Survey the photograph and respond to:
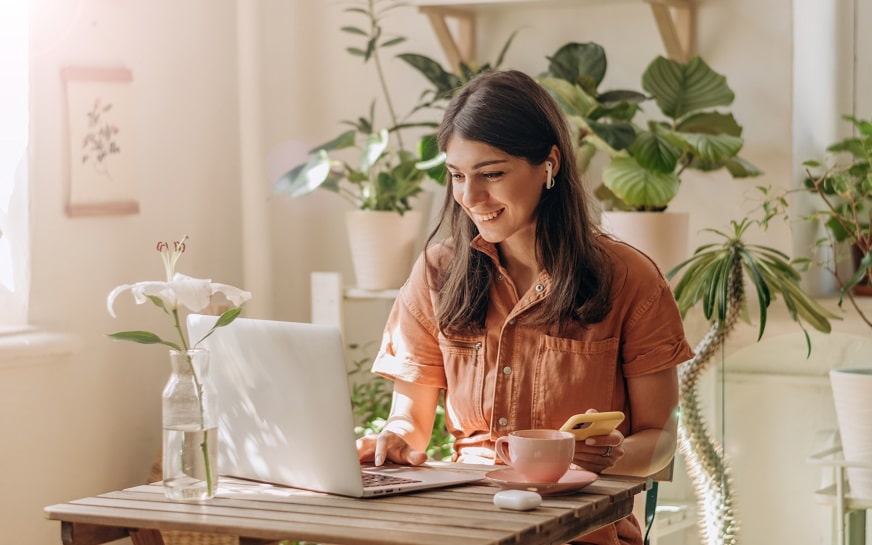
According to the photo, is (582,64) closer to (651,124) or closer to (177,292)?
(651,124)

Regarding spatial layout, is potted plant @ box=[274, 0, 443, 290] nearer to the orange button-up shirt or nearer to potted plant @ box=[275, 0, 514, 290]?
potted plant @ box=[275, 0, 514, 290]

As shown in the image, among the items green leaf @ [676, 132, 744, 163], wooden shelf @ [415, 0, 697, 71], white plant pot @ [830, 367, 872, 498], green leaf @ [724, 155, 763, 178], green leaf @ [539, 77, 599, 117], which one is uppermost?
wooden shelf @ [415, 0, 697, 71]

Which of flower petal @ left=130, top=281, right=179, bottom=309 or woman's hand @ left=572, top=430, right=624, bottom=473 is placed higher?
flower petal @ left=130, top=281, right=179, bottom=309

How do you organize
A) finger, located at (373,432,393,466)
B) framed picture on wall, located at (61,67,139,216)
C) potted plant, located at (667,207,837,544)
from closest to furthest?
1. finger, located at (373,432,393,466)
2. potted plant, located at (667,207,837,544)
3. framed picture on wall, located at (61,67,139,216)

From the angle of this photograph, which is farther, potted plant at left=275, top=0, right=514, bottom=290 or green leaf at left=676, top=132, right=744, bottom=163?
potted plant at left=275, top=0, right=514, bottom=290

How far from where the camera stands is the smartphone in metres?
1.65

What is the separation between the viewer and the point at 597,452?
1718 mm

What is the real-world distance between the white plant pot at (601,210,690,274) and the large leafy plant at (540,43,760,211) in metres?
0.04

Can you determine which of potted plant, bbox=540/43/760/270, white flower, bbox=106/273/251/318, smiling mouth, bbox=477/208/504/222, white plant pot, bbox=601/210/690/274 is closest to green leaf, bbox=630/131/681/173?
potted plant, bbox=540/43/760/270

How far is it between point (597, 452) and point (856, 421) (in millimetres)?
1204

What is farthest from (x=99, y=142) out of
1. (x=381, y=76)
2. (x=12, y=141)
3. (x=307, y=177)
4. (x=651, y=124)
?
(x=651, y=124)

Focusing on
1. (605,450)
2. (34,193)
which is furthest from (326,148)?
(605,450)

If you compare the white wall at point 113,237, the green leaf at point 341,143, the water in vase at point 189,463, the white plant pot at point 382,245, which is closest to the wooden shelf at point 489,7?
the green leaf at point 341,143

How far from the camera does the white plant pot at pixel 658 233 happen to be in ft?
9.11
